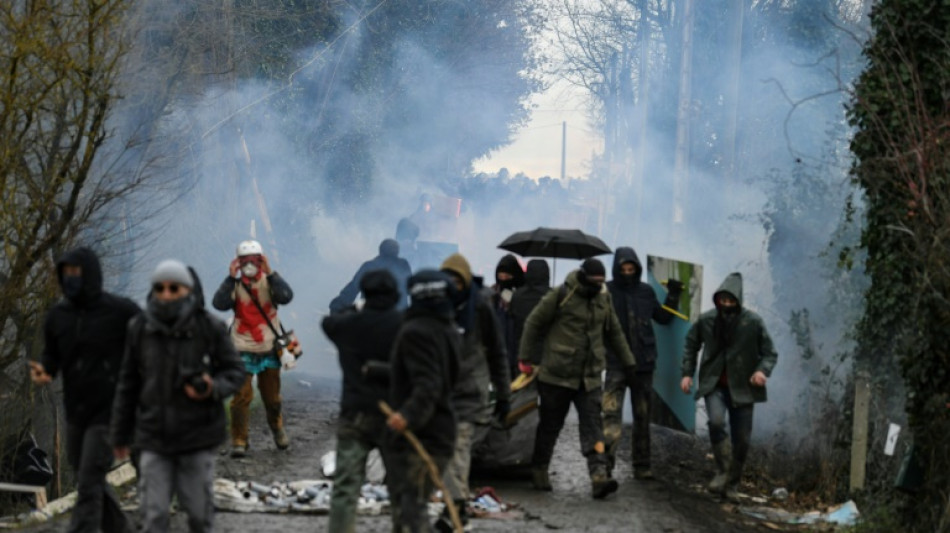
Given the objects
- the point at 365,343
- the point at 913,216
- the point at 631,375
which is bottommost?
the point at 631,375

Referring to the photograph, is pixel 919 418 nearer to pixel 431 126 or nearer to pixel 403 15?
pixel 403 15

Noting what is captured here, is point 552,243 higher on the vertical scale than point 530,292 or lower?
higher

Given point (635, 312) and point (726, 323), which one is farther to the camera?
point (635, 312)

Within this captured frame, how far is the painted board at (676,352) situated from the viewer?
13.2m

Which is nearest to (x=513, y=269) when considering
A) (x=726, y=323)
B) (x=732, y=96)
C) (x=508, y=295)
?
(x=508, y=295)

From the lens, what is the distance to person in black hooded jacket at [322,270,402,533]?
738 cm

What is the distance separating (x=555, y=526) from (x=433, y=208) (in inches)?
1030

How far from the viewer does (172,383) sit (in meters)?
6.92

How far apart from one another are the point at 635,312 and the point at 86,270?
5677 mm

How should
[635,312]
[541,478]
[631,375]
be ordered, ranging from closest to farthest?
[541,478], [631,375], [635,312]

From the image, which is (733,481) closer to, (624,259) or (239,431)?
(624,259)

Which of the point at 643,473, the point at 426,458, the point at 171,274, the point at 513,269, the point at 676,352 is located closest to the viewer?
the point at 426,458

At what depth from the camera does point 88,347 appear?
24.7 ft

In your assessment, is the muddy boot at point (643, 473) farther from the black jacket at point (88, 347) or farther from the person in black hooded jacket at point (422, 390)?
the black jacket at point (88, 347)
